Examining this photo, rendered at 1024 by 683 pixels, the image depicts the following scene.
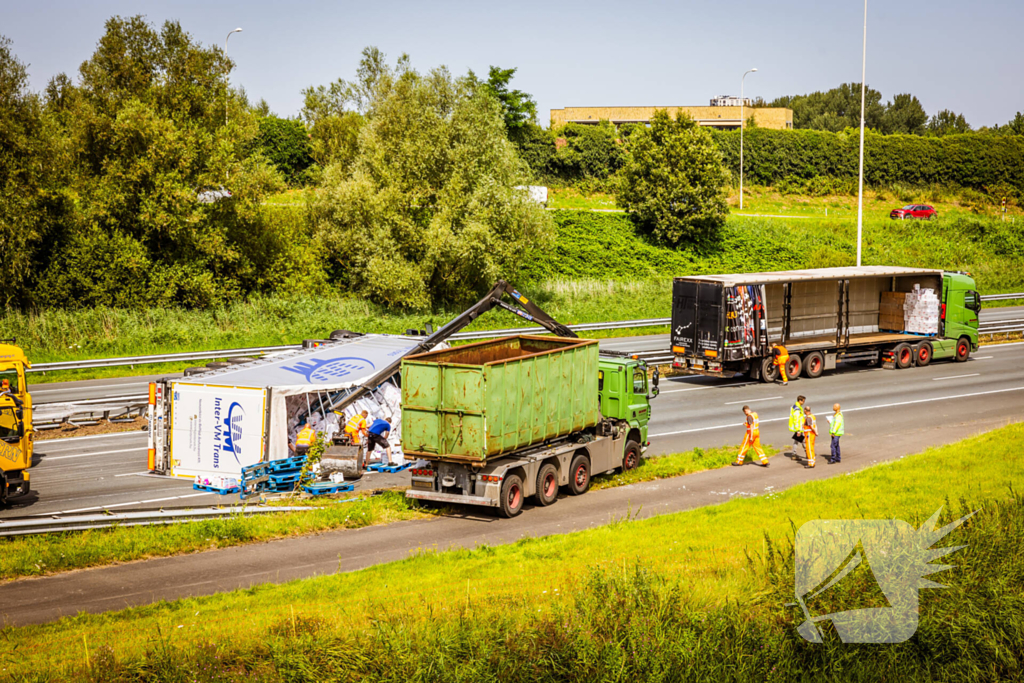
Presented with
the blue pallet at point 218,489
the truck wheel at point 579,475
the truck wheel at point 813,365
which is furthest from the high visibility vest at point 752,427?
the truck wheel at point 813,365

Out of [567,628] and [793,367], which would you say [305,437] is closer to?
[567,628]

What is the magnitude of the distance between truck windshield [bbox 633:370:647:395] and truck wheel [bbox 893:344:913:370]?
60.1 feet

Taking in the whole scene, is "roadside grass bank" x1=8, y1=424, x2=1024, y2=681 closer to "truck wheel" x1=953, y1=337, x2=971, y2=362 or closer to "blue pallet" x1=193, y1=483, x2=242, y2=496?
"blue pallet" x1=193, y1=483, x2=242, y2=496

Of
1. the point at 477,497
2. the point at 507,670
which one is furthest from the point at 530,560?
the point at 507,670

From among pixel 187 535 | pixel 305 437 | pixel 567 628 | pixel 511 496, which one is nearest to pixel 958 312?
pixel 511 496

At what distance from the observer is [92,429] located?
76.8 ft

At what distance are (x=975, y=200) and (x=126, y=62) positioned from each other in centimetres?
7020

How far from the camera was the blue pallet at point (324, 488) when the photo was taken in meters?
17.2

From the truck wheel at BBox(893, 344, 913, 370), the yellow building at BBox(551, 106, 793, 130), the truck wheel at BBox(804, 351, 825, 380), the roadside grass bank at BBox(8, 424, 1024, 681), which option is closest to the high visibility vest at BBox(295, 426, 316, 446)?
the roadside grass bank at BBox(8, 424, 1024, 681)

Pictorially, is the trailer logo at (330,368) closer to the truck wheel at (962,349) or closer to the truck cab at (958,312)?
the truck cab at (958,312)

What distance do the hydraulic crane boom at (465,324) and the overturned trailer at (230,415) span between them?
0.49 feet

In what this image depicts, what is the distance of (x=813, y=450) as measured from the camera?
19.2 meters

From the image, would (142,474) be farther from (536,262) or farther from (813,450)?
(536,262)

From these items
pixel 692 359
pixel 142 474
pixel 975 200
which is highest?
pixel 975 200
